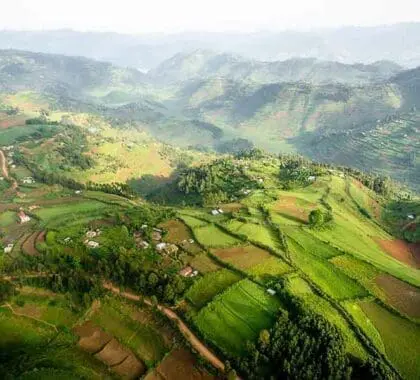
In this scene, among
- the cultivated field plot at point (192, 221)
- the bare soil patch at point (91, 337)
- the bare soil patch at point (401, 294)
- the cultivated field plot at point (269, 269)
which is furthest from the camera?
the cultivated field plot at point (192, 221)

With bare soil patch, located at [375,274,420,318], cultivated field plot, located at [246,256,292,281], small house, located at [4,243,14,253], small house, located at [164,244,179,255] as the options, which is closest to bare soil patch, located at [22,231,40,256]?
small house, located at [4,243,14,253]

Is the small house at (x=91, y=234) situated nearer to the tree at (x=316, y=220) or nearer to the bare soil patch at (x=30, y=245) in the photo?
the bare soil patch at (x=30, y=245)

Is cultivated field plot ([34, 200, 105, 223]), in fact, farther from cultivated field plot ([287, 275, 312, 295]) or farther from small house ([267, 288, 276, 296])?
cultivated field plot ([287, 275, 312, 295])

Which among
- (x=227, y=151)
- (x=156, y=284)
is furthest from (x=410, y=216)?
(x=227, y=151)

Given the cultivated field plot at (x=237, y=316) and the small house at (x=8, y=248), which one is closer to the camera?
the cultivated field plot at (x=237, y=316)

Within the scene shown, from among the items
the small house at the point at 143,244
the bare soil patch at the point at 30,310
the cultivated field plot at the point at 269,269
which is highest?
the cultivated field plot at the point at 269,269

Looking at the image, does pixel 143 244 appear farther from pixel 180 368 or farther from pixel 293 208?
pixel 293 208

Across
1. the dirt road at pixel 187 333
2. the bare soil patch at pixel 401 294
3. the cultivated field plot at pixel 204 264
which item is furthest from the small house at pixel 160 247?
the bare soil patch at pixel 401 294
